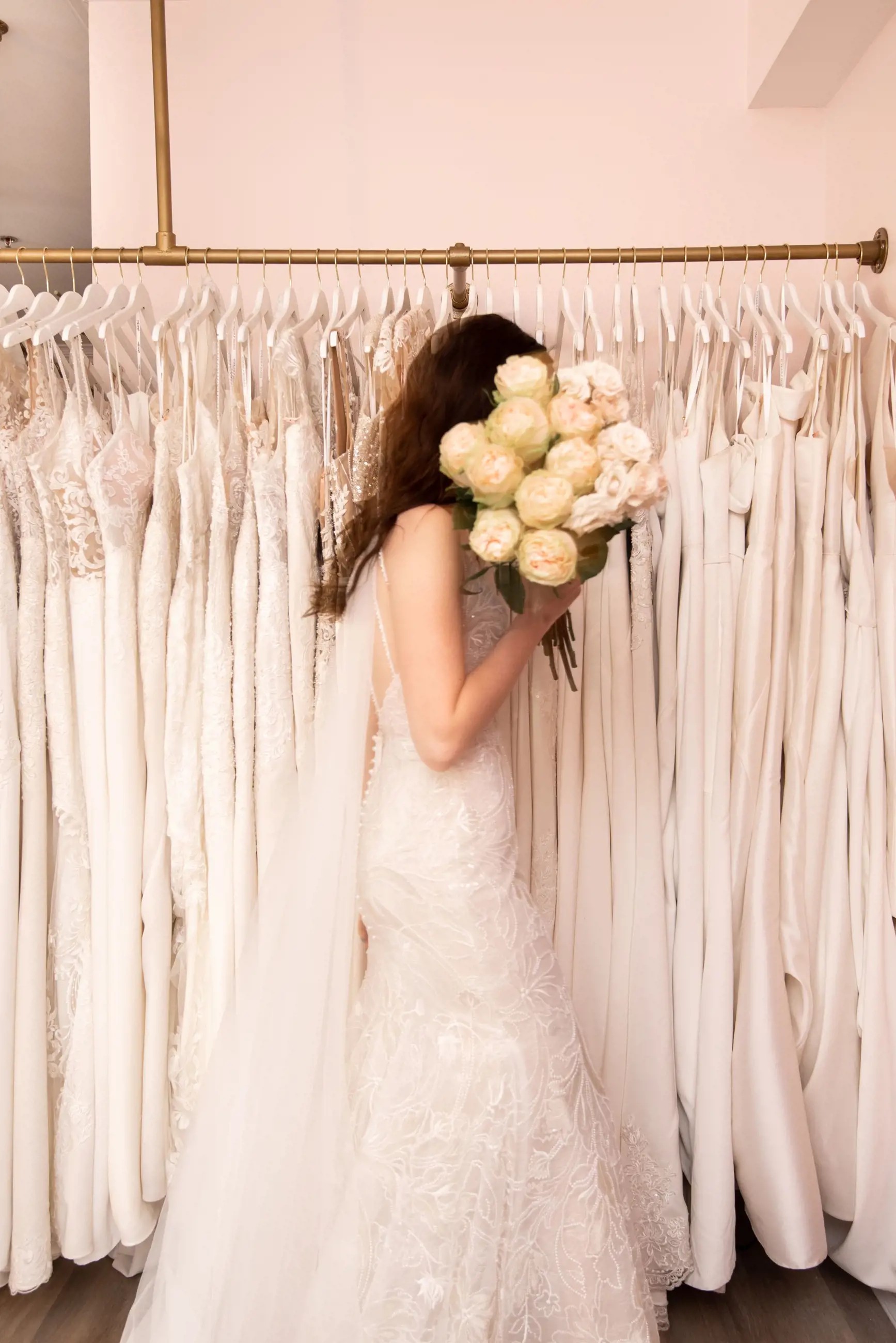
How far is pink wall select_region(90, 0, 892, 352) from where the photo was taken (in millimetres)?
2320

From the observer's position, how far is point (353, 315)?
1886mm

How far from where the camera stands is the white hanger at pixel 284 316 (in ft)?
6.00

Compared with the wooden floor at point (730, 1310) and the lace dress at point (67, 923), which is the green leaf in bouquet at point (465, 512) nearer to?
the lace dress at point (67, 923)

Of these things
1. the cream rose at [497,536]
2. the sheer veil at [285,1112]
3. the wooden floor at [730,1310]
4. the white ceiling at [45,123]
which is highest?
the white ceiling at [45,123]

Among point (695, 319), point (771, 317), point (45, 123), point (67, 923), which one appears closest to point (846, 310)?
point (771, 317)

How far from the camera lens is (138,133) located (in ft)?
7.63

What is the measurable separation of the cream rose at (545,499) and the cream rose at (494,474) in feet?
0.07

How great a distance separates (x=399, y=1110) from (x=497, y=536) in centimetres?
83

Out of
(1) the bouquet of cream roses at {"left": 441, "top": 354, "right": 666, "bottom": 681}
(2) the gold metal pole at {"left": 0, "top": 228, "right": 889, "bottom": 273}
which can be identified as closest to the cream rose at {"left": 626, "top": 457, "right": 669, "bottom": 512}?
(1) the bouquet of cream roses at {"left": 441, "top": 354, "right": 666, "bottom": 681}

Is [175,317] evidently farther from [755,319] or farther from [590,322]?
[755,319]

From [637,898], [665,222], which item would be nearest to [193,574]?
[637,898]

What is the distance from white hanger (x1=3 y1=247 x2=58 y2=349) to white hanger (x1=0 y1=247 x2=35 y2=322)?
20 millimetres

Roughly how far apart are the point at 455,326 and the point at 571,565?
49cm

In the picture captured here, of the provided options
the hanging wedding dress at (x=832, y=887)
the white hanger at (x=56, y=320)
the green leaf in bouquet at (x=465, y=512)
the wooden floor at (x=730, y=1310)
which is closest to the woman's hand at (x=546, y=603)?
the green leaf in bouquet at (x=465, y=512)
